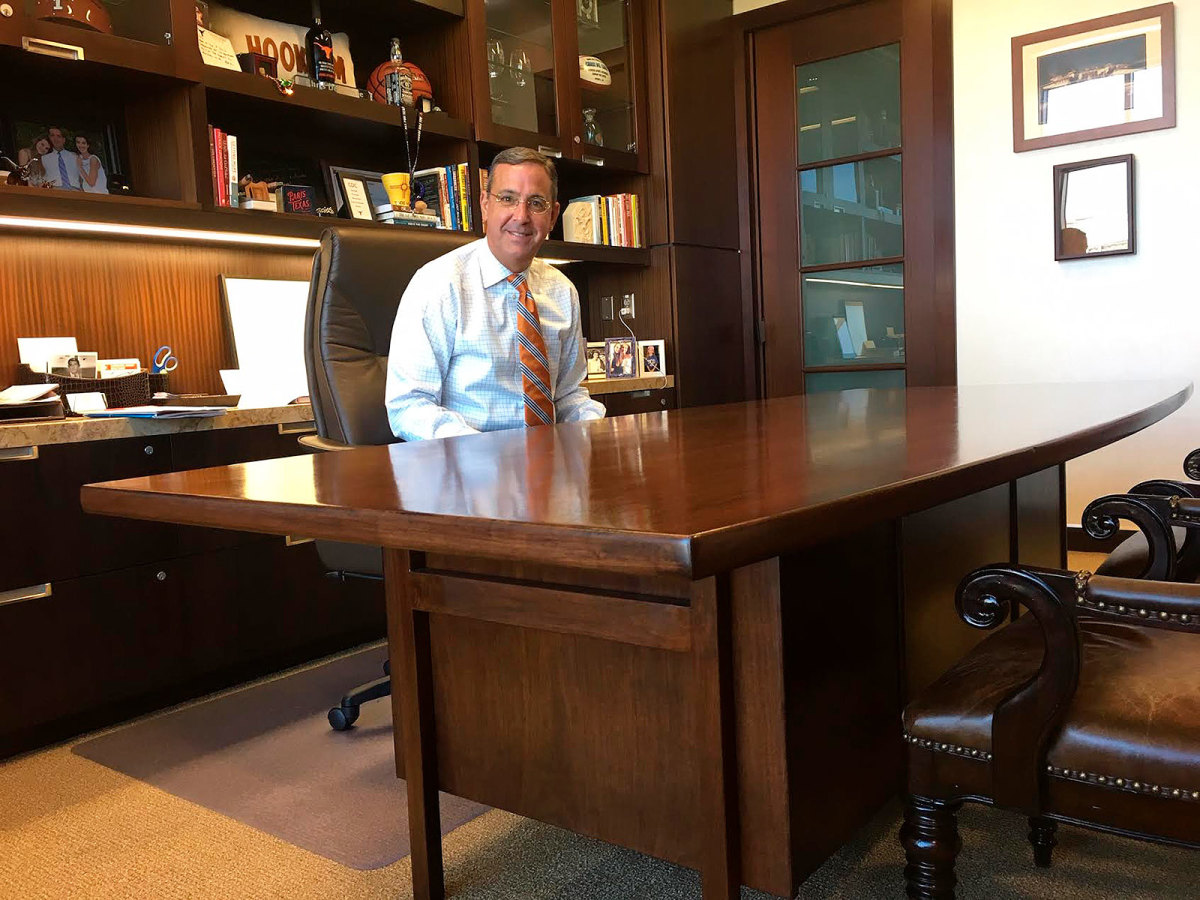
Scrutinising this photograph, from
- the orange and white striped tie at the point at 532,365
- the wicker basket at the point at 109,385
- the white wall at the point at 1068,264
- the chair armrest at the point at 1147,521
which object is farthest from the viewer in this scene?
the white wall at the point at 1068,264

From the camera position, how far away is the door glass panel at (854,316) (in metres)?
4.46

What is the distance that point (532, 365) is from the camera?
92.4 inches

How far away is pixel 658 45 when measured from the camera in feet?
13.9

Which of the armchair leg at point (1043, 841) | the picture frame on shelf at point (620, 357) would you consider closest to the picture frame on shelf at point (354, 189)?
the picture frame on shelf at point (620, 357)

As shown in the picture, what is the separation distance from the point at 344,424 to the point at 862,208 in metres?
3.16

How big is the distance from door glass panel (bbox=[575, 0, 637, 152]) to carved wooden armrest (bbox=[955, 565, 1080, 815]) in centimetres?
346

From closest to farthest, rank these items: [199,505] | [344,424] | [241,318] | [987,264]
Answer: [199,505] < [344,424] < [241,318] < [987,264]

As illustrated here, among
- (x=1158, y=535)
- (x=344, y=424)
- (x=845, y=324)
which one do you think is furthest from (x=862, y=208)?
(x=1158, y=535)

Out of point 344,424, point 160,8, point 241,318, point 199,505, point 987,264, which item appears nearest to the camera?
point 199,505

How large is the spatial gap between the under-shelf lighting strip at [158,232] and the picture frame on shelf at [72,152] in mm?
103

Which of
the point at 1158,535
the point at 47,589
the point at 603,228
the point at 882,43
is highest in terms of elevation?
the point at 882,43

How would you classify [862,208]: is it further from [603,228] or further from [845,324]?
[603,228]

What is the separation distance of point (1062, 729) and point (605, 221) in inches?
141

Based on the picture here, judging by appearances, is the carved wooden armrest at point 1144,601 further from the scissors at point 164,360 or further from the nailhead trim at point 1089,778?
the scissors at point 164,360
